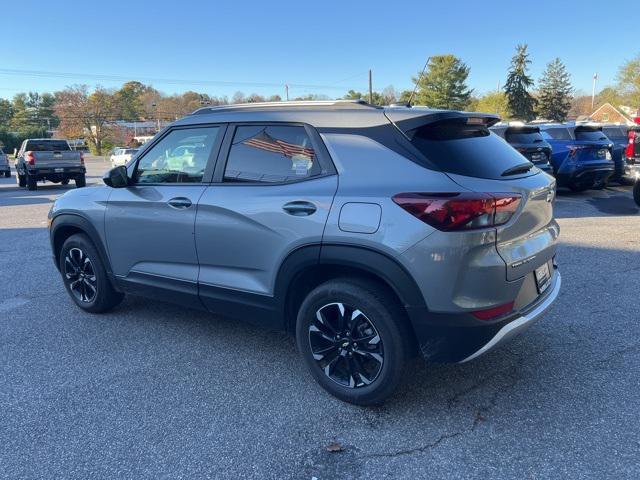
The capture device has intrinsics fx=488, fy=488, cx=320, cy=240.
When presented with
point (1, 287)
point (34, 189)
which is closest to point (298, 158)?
point (1, 287)

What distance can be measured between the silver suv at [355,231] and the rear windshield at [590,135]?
1000 centimetres

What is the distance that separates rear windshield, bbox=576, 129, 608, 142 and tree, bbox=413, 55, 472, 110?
219 feet

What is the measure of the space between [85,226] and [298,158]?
2.35 m

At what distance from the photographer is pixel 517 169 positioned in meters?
3.05

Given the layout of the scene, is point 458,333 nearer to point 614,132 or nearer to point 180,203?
point 180,203

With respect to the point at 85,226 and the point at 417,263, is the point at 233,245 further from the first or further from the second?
the point at 85,226

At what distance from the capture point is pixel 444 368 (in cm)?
346

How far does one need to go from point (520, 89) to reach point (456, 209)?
7019 centimetres

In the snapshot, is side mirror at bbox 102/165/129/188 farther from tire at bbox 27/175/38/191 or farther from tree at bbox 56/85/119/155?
tree at bbox 56/85/119/155

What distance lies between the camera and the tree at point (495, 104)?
67.1 m

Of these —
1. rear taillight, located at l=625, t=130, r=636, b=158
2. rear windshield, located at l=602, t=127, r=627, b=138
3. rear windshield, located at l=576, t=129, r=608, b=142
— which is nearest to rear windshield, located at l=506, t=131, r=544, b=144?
rear windshield, located at l=576, t=129, r=608, b=142

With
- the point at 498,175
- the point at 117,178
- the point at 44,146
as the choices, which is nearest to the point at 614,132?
the point at 498,175

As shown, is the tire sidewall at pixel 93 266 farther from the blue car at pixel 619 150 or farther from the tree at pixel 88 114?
the tree at pixel 88 114

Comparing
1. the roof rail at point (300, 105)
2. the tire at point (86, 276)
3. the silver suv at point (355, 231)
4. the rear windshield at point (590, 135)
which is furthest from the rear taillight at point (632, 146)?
the tire at point (86, 276)
